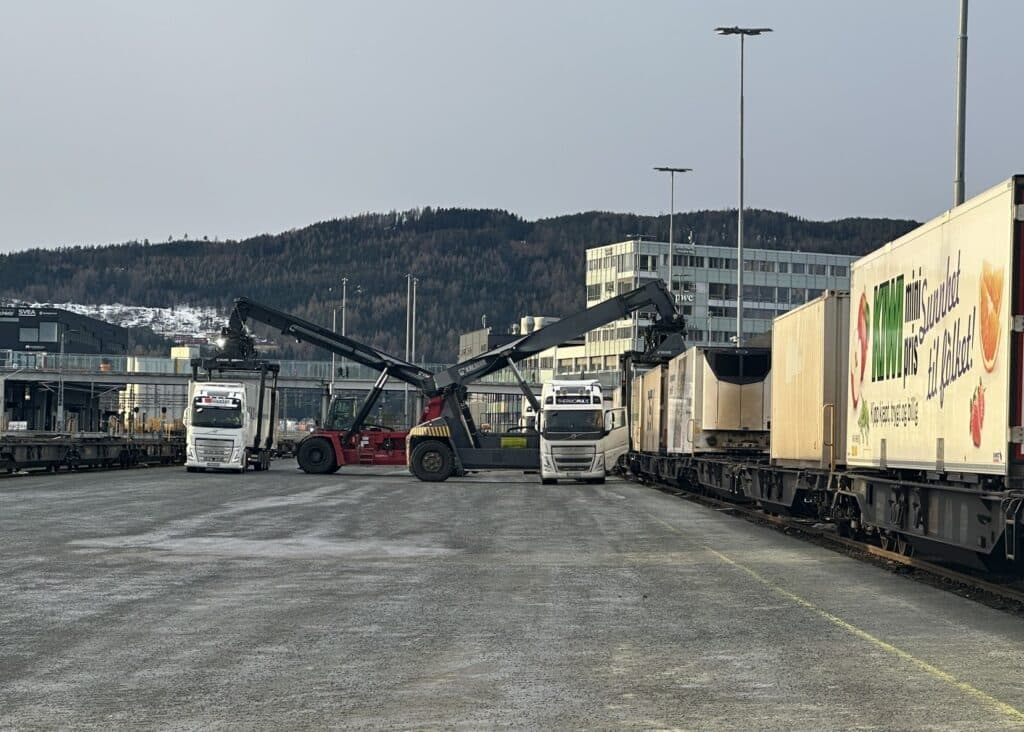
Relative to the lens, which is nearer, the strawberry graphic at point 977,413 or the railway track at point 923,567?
the strawberry graphic at point 977,413

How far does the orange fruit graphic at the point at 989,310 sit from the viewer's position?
1417 centimetres

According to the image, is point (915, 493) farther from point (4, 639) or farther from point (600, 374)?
point (600, 374)

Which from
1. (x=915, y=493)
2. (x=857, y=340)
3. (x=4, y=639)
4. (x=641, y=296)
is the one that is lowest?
(x=4, y=639)

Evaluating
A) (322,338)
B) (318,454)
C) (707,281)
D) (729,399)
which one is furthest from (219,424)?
(707,281)

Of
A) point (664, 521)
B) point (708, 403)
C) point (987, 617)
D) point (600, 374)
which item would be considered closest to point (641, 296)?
point (708, 403)

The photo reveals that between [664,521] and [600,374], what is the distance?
5047 inches

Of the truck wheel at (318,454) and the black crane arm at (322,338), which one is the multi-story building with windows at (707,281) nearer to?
the black crane arm at (322,338)

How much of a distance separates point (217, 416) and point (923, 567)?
38.7 metres

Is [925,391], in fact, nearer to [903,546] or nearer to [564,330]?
[903,546]

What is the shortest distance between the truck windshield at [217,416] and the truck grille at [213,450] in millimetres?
615

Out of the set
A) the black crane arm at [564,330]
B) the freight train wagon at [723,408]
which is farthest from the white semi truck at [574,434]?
the freight train wagon at [723,408]

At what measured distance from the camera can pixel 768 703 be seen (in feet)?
29.8

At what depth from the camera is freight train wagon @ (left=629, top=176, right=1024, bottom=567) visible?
14094mm

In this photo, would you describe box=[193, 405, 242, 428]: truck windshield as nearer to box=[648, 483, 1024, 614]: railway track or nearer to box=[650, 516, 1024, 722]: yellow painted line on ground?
box=[648, 483, 1024, 614]: railway track
